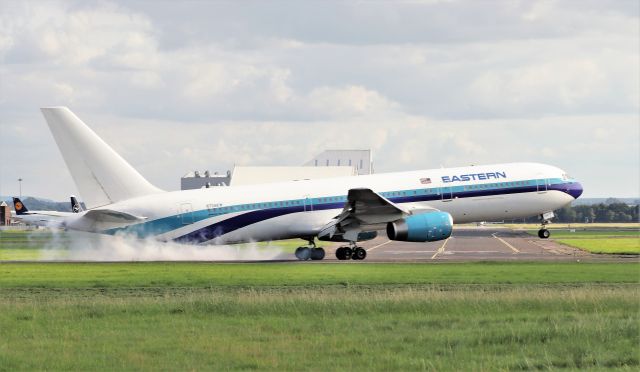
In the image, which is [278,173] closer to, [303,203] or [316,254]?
[316,254]

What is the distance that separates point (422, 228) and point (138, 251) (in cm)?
1595

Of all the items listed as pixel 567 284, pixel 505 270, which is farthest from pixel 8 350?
pixel 505 270

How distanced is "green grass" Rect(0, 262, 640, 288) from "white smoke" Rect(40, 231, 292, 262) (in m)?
2.60

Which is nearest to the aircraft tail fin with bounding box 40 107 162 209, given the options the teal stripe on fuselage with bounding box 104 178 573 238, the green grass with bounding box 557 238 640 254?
the teal stripe on fuselage with bounding box 104 178 573 238

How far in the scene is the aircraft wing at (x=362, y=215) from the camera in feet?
182

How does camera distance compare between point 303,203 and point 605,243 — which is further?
point 605,243

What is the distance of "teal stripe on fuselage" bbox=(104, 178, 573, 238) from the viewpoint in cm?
5609

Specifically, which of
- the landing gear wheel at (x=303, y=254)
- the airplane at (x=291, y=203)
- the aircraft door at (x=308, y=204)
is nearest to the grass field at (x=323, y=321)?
the airplane at (x=291, y=203)

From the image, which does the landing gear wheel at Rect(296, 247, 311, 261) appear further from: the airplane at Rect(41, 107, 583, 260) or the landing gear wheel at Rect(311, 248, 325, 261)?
the landing gear wheel at Rect(311, 248, 325, 261)

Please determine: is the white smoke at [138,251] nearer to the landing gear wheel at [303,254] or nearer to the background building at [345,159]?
the landing gear wheel at [303,254]

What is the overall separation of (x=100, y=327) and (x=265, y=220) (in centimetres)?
3091

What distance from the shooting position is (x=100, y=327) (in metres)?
26.6

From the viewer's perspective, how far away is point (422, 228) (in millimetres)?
55344

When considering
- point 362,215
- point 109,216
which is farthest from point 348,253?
point 109,216
